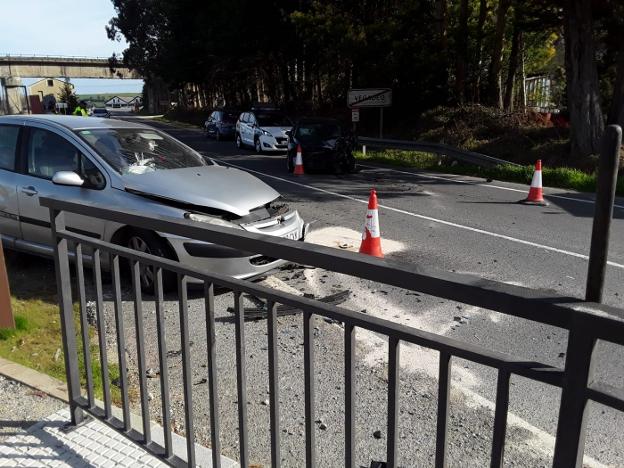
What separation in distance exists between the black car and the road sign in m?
5.23

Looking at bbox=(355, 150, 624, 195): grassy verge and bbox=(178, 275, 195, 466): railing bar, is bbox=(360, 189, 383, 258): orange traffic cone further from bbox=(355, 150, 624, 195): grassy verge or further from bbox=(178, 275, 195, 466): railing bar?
bbox=(355, 150, 624, 195): grassy verge

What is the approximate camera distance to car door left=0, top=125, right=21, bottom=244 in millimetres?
6484

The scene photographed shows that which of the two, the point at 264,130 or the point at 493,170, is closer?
the point at 493,170

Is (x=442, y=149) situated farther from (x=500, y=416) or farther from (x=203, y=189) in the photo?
(x=500, y=416)

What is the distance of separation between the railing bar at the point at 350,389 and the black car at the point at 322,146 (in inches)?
541

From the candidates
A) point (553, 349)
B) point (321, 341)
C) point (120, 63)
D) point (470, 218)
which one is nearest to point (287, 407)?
point (321, 341)

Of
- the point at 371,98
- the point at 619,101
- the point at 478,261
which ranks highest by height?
the point at 371,98

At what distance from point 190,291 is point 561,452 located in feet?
15.6

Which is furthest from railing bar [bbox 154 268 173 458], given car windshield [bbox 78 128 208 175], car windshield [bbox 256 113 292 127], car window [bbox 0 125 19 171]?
car windshield [bbox 256 113 292 127]

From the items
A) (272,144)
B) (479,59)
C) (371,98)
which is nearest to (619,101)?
(371,98)

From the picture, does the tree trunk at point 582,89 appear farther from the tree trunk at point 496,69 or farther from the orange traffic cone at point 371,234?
the orange traffic cone at point 371,234

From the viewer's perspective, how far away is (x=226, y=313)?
5.32m

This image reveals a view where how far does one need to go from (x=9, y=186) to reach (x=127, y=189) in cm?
166

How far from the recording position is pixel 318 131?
16.5 metres
